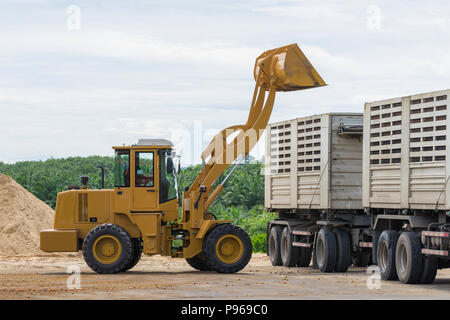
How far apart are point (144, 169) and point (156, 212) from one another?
1081 millimetres

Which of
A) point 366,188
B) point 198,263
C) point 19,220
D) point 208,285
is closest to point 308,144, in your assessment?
point 366,188

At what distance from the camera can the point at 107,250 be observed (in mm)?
20328

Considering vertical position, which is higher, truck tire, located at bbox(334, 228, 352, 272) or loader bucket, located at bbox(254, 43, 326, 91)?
loader bucket, located at bbox(254, 43, 326, 91)

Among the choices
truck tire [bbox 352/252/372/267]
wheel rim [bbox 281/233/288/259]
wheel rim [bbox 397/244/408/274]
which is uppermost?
wheel rim [bbox 397/244/408/274]

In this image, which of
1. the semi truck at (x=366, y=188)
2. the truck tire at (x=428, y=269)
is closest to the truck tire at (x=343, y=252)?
the semi truck at (x=366, y=188)

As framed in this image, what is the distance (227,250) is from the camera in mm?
20516

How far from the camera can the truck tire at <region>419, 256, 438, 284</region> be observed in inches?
683

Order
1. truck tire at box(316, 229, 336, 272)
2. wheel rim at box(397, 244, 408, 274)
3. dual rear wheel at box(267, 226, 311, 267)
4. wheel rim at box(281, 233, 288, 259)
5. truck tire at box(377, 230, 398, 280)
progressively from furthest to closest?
wheel rim at box(281, 233, 288, 259), dual rear wheel at box(267, 226, 311, 267), truck tire at box(316, 229, 336, 272), truck tire at box(377, 230, 398, 280), wheel rim at box(397, 244, 408, 274)

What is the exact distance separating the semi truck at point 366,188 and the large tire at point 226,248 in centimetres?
242

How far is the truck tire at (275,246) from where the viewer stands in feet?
82.5

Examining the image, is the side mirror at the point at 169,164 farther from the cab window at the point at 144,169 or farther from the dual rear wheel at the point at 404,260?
the dual rear wheel at the point at 404,260

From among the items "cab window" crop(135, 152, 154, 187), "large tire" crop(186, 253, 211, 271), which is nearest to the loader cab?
"cab window" crop(135, 152, 154, 187)

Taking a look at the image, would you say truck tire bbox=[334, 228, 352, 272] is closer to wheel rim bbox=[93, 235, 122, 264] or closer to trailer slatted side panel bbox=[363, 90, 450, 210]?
trailer slatted side panel bbox=[363, 90, 450, 210]

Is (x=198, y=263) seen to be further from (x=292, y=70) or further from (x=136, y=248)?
(x=292, y=70)
